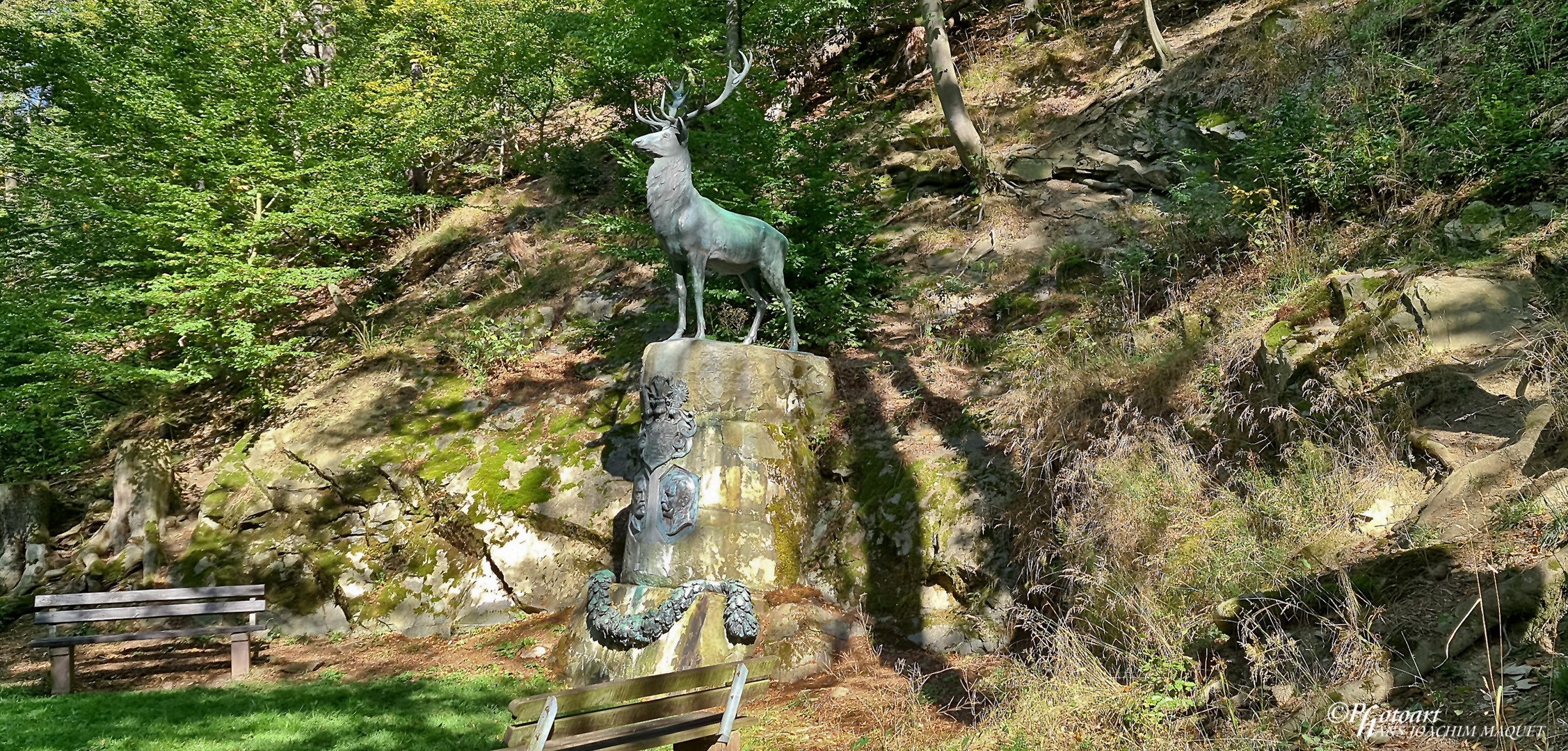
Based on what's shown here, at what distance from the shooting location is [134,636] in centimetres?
691

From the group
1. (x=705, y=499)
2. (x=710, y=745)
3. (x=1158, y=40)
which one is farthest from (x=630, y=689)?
(x=1158, y=40)

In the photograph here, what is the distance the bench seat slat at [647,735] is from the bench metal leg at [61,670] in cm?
648

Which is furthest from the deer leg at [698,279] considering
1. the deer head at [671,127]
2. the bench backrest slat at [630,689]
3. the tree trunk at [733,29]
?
the tree trunk at [733,29]

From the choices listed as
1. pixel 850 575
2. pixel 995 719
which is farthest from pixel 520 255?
pixel 995 719

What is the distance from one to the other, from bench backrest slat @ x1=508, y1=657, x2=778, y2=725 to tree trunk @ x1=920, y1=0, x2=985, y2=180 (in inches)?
377

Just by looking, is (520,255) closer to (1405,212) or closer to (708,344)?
(708,344)

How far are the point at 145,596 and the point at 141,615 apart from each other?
184mm

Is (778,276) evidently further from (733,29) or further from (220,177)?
(220,177)

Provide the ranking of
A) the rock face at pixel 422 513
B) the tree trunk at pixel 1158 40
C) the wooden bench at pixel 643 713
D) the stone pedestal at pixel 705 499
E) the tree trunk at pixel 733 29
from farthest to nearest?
1. the tree trunk at pixel 733 29
2. the tree trunk at pixel 1158 40
3. the rock face at pixel 422 513
4. the stone pedestal at pixel 705 499
5. the wooden bench at pixel 643 713

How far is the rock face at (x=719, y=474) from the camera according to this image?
22.1 ft

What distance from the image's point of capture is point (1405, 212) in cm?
645

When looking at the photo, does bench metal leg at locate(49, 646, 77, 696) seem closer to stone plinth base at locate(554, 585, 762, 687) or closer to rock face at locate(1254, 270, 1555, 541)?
stone plinth base at locate(554, 585, 762, 687)

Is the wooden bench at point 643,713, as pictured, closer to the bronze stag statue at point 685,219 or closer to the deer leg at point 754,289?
the bronze stag statue at point 685,219

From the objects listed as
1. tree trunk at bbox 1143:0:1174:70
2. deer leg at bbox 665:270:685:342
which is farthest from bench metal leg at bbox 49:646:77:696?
tree trunk at bbox 1143:0:1174:70
